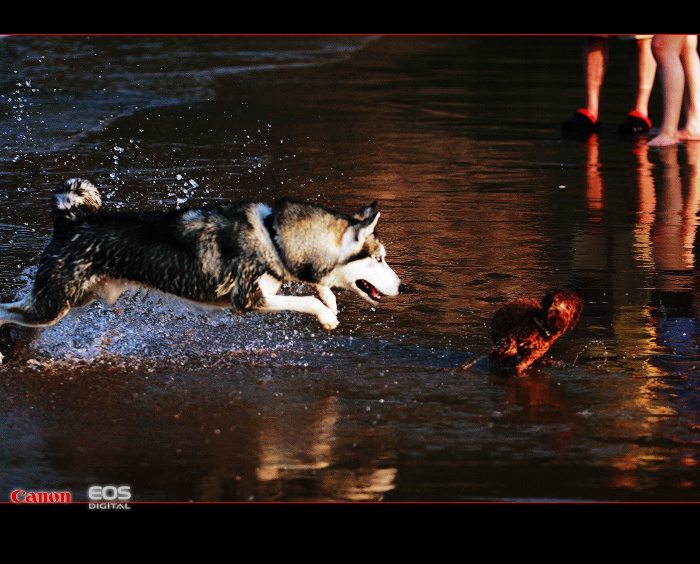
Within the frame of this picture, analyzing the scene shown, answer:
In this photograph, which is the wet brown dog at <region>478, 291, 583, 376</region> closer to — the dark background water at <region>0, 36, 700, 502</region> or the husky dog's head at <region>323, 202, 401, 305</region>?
the dark background water at <region>0, 36, 700, 502</region>

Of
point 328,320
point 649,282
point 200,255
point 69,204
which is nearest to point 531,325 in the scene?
point 328,320

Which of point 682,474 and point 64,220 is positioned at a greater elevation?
point 64,220

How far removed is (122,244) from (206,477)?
5.74 feet

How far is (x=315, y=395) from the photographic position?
5.39 meters

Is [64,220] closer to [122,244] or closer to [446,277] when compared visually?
[122,244]

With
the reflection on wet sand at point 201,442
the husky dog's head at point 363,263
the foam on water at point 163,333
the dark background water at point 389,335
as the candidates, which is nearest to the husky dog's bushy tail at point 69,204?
the foam on water at point 163,333

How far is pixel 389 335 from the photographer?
6309 mm

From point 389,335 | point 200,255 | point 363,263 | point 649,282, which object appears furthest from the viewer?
point 649,282

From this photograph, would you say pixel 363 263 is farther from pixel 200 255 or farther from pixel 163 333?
pixel 163 333

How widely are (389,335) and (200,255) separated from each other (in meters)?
1.14

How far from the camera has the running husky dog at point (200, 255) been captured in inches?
228

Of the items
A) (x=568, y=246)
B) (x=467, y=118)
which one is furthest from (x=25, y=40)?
(x=568, y=246)

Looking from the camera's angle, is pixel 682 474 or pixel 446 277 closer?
pixel 682 474

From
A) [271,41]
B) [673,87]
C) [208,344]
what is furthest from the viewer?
[271,41]
